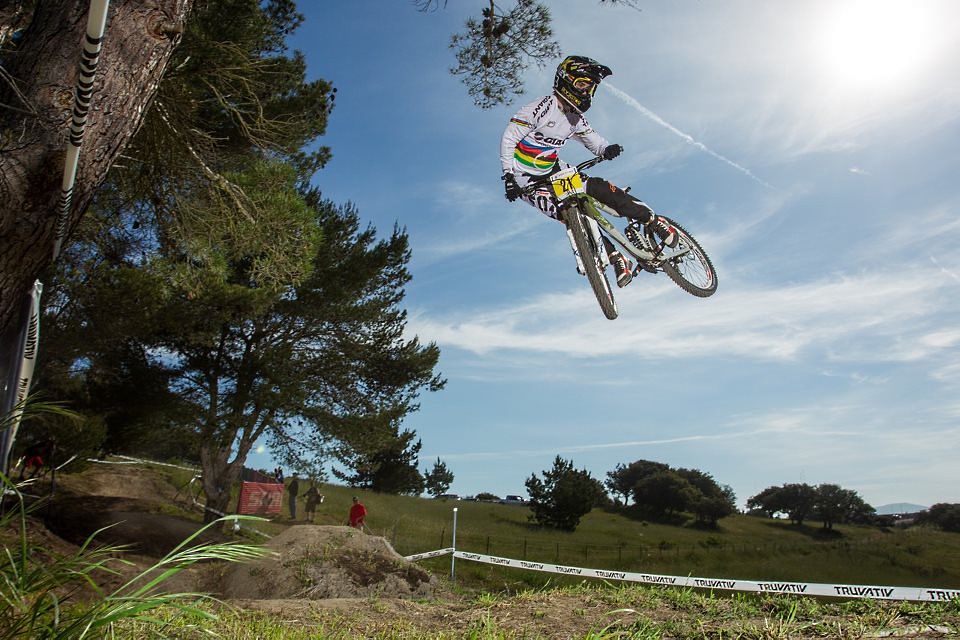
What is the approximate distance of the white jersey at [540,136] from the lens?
585cm

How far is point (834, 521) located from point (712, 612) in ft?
74.5

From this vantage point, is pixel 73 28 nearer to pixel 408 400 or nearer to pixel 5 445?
pixel 5 445

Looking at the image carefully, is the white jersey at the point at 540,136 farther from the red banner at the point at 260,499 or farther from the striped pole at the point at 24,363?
the red banner at the point at 260,499

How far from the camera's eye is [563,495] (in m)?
21.7

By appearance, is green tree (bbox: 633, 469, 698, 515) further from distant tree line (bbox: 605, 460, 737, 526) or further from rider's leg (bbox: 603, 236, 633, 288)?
rider's leg (bbox: 603, 236, 633, 288)

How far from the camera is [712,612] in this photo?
13.0 ft

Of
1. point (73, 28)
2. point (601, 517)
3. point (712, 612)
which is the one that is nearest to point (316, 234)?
point (73, 28)

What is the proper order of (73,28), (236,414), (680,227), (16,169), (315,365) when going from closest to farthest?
(16,169)
(73,28)
(680,227)
(236,414)
(315,365)

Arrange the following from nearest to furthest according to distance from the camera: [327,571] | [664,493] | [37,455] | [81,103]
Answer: [81,103], [327,571], [37,455], [664,493]

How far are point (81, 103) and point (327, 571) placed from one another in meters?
6.93

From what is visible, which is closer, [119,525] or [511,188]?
[511,188]

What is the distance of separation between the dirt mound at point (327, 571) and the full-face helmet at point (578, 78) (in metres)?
6.27

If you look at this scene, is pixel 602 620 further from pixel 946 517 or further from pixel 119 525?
pixel 946 517

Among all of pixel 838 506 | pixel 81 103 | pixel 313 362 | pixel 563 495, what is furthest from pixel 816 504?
pixel 81 103
